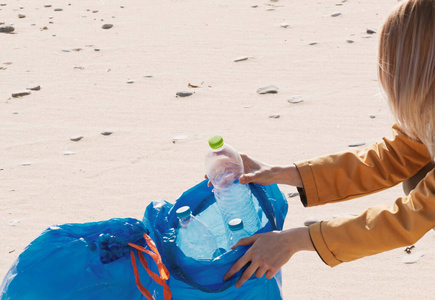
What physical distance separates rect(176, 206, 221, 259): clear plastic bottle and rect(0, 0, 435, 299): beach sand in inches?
29.1

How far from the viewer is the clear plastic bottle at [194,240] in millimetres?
2229

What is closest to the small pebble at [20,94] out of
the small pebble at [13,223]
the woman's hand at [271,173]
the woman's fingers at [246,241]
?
the small pebble at [13,223]

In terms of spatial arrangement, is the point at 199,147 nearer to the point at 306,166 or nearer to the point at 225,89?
the point at 225,89

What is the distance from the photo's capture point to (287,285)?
9.53 feet

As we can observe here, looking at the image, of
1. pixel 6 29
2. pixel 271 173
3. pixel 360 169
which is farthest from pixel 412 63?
pixel 6 29

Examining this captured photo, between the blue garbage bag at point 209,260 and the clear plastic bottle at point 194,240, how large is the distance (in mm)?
47

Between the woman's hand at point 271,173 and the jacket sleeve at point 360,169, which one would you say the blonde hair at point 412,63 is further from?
the woman's hand at point 271,173

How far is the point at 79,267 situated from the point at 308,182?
0.97 metres

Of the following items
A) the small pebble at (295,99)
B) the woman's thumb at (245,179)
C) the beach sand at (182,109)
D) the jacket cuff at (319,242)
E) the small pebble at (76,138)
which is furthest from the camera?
the small pebble at (295,99)

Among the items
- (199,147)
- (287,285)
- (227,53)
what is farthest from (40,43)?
(287,285)

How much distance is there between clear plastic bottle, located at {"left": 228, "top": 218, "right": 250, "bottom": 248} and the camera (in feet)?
6.92

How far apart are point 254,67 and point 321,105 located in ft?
3.43

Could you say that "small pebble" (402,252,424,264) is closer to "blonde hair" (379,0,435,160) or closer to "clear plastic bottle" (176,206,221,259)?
"blonde hair" (379,0,435,160)

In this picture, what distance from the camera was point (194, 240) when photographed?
2248 millimetres
